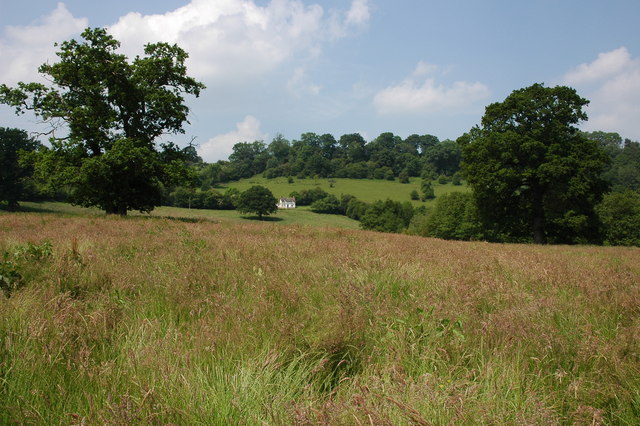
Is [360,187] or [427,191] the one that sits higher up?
[360,187]

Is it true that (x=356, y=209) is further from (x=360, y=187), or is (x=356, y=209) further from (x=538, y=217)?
(x=538, y=217)

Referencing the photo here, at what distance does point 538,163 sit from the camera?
28.6 meters

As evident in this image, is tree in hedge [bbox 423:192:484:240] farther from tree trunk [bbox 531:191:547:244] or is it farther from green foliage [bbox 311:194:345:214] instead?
green foliage [bbox 311:194:345:214]

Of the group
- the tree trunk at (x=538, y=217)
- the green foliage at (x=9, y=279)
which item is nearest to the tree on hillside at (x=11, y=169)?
the green foliage at (x=9, y=279)

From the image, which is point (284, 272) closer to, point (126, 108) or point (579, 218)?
point (126, 108)

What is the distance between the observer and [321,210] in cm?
9438

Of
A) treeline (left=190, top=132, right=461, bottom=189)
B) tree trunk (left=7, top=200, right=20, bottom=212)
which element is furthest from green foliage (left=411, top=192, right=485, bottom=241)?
tree trunk (left=7, top=200, right=20, bottom=212)

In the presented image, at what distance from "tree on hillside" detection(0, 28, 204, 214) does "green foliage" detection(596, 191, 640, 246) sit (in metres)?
55.6

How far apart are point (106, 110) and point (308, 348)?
83.3 feet

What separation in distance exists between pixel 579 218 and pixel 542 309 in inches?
1180

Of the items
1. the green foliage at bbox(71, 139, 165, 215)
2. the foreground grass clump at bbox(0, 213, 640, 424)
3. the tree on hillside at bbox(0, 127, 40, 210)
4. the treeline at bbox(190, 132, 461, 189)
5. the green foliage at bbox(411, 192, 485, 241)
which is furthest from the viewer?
the treeline at bbox(190, 132, 461, 189)

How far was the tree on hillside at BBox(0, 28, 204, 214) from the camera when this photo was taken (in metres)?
21.7

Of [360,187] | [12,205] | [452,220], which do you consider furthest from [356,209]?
[12,205]

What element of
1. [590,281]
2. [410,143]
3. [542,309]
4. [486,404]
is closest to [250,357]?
[486,404]
